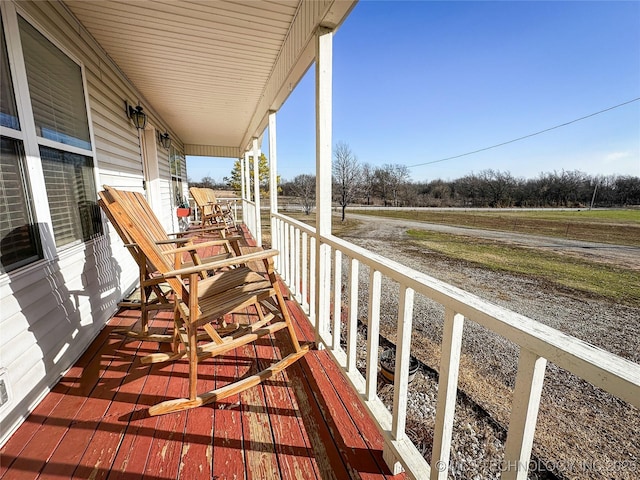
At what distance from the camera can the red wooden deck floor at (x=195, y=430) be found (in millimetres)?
1147

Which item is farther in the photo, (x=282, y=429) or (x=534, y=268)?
(x=534, y=268)

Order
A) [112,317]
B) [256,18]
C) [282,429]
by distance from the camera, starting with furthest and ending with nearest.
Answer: [112,317]
[256,18]
[282,429]

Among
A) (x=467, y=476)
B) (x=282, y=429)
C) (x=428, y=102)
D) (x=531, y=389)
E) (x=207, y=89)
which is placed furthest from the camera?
(x=428, y=102)

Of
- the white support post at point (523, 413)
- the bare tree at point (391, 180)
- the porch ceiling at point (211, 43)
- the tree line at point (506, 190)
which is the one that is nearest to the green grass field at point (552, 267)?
the porch ceiling at point (211, 43)

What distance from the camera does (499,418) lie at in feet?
7.55

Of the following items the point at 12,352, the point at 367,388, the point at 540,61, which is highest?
the point at 540,61

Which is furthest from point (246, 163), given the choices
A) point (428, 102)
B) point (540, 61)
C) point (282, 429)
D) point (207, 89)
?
point (540, 61)

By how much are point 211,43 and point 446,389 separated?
10.6 feet

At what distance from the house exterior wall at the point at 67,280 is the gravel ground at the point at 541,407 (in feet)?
7.27

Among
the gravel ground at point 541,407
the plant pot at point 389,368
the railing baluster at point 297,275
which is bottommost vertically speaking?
the gravel ground at point 541,407

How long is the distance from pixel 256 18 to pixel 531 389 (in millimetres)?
2829

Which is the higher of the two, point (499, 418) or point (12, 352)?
point (12, 352)

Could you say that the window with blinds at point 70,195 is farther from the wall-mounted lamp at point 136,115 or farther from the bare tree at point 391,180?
the bare tree at point 391,180

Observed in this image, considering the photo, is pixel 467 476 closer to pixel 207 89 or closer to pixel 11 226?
pixel 11 226
